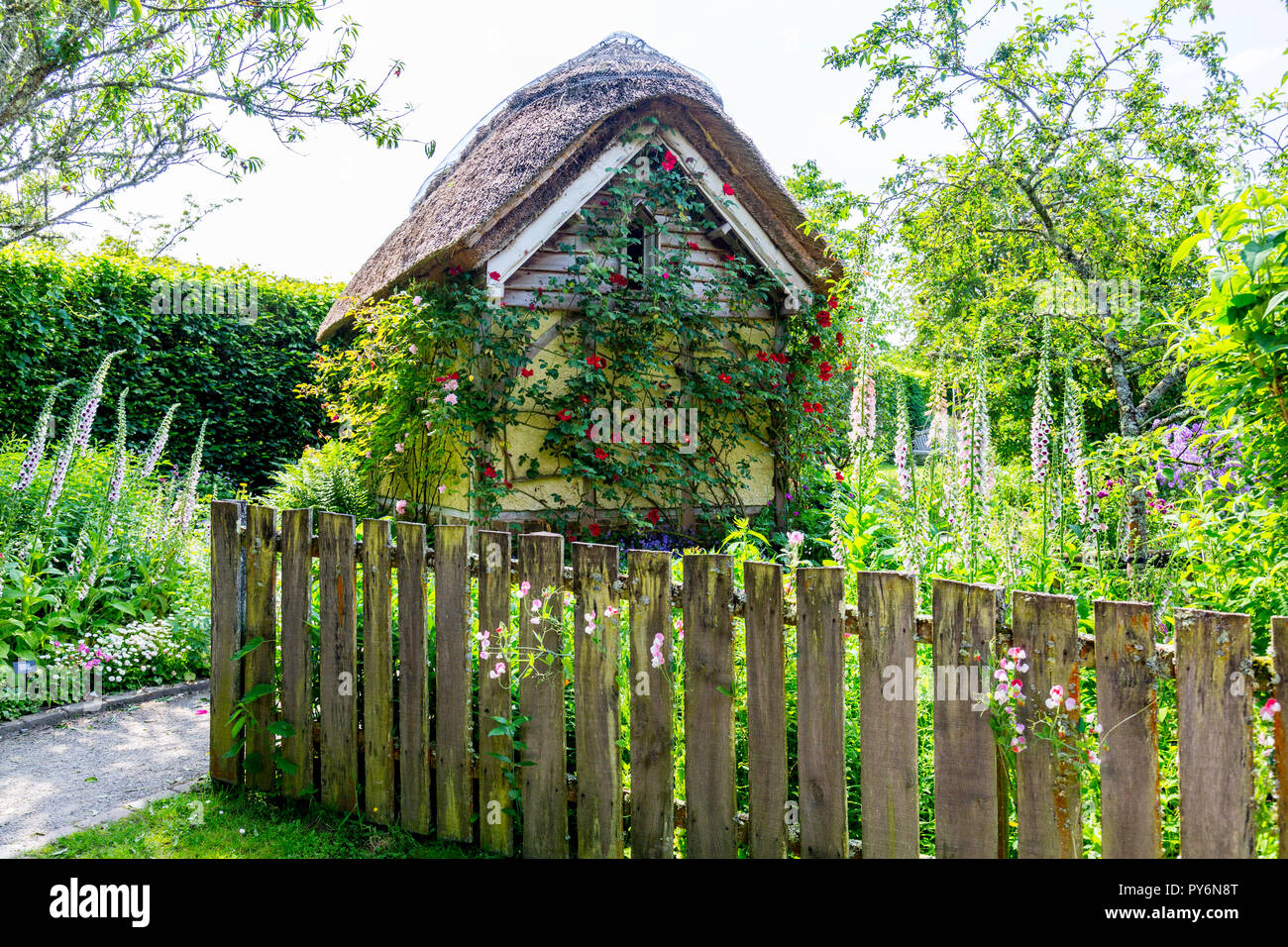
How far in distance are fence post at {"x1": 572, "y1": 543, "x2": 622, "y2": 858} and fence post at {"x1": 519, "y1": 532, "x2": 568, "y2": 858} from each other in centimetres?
7

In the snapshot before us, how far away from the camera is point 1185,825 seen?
1.76 m

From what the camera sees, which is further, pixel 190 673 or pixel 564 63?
pixel 564 63

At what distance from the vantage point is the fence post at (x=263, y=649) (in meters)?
3.17

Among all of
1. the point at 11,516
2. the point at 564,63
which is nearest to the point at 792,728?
the point at 11,516

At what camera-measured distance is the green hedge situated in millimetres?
8312

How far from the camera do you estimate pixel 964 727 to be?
1.96 metres

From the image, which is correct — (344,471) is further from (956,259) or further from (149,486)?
(956,259)

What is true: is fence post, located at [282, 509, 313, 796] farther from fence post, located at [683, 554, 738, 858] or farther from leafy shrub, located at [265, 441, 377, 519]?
leafy shrub, located at [265, 441, 377, 519]

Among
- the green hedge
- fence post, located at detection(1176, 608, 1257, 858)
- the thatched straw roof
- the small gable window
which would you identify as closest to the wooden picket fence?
fence post, located at detection(1176, 608, 1257, 858)

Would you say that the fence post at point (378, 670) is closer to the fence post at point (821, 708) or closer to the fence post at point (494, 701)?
the fence post at point (494, 701)

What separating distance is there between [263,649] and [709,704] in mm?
1872

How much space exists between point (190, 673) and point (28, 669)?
0.83 meters

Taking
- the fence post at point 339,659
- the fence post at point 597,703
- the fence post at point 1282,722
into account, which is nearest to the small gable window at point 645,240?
the fence post at point 339,659

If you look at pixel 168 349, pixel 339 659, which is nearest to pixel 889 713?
pixel 339 659
